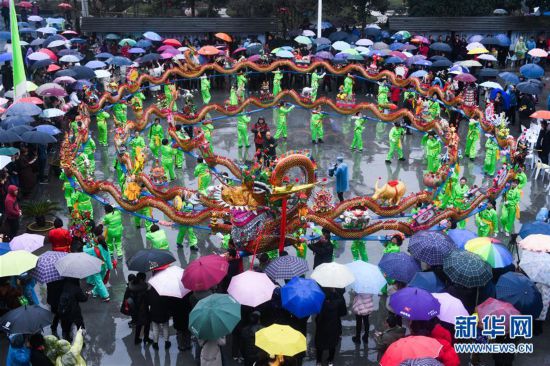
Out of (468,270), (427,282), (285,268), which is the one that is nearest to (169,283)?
(285,268)

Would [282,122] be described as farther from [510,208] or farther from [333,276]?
[333,276]

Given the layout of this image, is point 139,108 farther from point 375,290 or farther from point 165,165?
point 375,290

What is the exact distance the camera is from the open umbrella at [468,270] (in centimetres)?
866

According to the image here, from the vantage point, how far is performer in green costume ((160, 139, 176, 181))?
48.5 ft

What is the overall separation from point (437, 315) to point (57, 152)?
40.1 ft

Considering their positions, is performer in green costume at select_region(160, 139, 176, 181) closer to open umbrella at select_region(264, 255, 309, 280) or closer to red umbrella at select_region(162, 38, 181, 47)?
open umbrella at select_region(264, 255, 309, 280)

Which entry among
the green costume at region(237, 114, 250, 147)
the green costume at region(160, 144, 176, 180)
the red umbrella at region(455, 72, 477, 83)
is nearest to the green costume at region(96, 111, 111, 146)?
the green costume at region(160, 144, 176, 180)

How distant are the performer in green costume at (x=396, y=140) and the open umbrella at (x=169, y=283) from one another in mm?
9338

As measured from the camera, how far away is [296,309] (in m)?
8.29

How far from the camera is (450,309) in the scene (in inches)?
325

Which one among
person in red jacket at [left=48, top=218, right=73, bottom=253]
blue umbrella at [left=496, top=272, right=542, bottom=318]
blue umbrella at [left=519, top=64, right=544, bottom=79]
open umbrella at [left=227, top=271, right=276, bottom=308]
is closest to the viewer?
open umbrella at [left=227, top=271, right=276, bottom=308]

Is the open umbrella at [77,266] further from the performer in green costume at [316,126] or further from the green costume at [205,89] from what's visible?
the green costume at [205,89]

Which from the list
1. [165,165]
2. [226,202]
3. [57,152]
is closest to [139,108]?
A: [57,152]

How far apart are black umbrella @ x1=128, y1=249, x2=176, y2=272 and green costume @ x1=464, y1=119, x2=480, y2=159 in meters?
10.5
